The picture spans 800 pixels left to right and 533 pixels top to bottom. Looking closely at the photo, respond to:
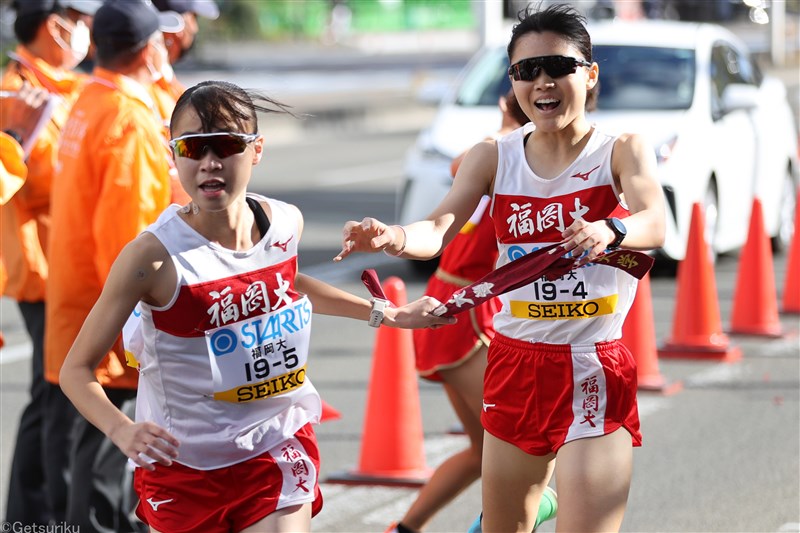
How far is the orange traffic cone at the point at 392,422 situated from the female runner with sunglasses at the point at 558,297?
244 cm

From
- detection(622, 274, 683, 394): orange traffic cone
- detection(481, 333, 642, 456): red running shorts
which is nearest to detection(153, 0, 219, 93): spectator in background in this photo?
detection(481, 333, 642, 456): red running shorts

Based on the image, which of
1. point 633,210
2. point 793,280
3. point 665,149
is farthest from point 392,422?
point 665,149

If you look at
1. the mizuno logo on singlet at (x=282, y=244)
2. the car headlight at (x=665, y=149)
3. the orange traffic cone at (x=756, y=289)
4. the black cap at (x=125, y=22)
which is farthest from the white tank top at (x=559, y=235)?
the car headlight at (x=665, y=149)

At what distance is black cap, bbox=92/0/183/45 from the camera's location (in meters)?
5.30

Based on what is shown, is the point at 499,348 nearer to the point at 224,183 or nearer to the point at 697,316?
the point at 224,183

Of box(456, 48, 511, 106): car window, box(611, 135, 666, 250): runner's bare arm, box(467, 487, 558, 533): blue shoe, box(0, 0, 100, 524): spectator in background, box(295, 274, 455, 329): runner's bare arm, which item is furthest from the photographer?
box(456, 48, 511, 106): car window

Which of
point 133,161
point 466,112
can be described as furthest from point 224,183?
point 466,112

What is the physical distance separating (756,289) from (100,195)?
5.91 metres

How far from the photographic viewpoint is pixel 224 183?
12.5 ft

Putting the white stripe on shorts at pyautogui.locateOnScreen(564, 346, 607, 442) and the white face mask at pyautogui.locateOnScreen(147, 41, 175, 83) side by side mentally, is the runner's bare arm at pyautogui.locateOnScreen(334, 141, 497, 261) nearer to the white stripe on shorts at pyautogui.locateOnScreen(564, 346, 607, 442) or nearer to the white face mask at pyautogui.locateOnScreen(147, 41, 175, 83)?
the white stripe on shorts at pyautogui.locateOnScreen(564, 346, 607, 442)

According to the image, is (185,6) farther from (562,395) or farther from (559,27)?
(562,395)

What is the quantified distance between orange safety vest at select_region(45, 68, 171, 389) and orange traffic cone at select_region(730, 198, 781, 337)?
5.62m

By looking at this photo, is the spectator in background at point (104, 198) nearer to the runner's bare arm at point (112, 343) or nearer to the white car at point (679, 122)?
the runner's bare arm at point (112, 343)

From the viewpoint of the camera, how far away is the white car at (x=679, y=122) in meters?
11.4
